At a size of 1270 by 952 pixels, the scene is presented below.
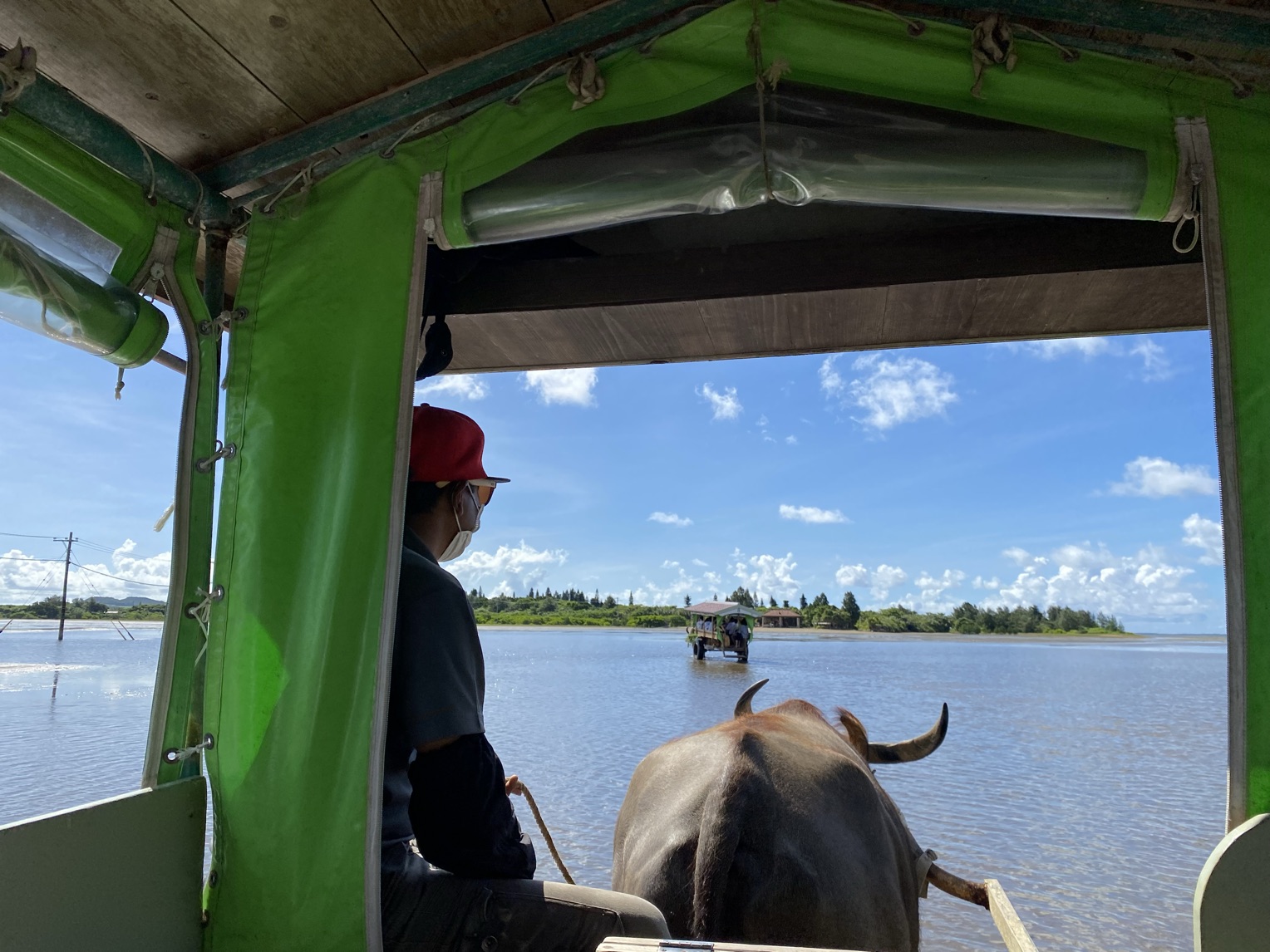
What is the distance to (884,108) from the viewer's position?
6.85 feet

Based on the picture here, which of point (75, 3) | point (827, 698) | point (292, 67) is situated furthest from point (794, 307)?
point (827, 698)

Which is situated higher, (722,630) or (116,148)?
(116,148)

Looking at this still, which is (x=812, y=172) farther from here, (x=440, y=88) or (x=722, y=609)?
(x=722, y=609)

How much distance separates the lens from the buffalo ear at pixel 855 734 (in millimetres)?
4078

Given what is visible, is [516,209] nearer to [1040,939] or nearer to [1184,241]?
[1184,241]

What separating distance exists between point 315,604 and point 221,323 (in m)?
0.77

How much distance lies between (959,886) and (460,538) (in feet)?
6.58

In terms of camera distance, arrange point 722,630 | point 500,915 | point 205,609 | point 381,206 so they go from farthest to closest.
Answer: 1. point 722,630
2. point 381,206
3. point 205,609
4. point 500,915

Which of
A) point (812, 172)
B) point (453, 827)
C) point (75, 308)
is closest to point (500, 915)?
point (453, 827)

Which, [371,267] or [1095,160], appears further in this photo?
[371,267]

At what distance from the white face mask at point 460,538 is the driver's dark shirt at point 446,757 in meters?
0.31

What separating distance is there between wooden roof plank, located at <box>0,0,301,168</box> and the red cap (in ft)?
2.73

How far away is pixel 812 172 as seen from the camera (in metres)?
1.99

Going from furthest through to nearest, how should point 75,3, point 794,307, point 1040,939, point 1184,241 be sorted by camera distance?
point 1040,939, point 794,307, point 1184,241, point 75,3
